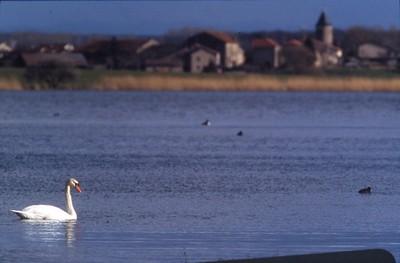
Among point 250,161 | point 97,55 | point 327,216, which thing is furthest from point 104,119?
point 97,55

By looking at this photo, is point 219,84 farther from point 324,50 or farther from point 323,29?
point 323,29

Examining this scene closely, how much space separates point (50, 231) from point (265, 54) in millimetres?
100639

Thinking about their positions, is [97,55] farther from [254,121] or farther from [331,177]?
[331,177]

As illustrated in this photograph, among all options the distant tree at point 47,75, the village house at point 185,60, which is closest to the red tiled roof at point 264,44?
the village house at point 185,60

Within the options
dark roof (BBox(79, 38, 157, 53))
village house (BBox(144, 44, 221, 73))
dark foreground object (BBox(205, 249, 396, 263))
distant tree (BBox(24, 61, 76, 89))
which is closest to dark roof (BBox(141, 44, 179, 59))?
village house (BBox(144, 44, 221, 73))

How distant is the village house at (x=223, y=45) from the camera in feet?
383

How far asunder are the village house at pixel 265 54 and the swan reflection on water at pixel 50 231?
9171 cm

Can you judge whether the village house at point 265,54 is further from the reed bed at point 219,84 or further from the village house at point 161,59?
the reed bed at point 219,84

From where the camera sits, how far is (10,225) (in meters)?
15.5

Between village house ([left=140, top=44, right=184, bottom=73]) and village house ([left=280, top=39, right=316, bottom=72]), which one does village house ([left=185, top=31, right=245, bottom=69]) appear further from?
village house ([left=280, top=39, right=316, bottom=72])

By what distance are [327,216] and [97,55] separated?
96588 mm

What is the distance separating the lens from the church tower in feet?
464

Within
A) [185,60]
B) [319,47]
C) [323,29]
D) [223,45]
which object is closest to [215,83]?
[185,60]

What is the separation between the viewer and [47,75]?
67312 mm
